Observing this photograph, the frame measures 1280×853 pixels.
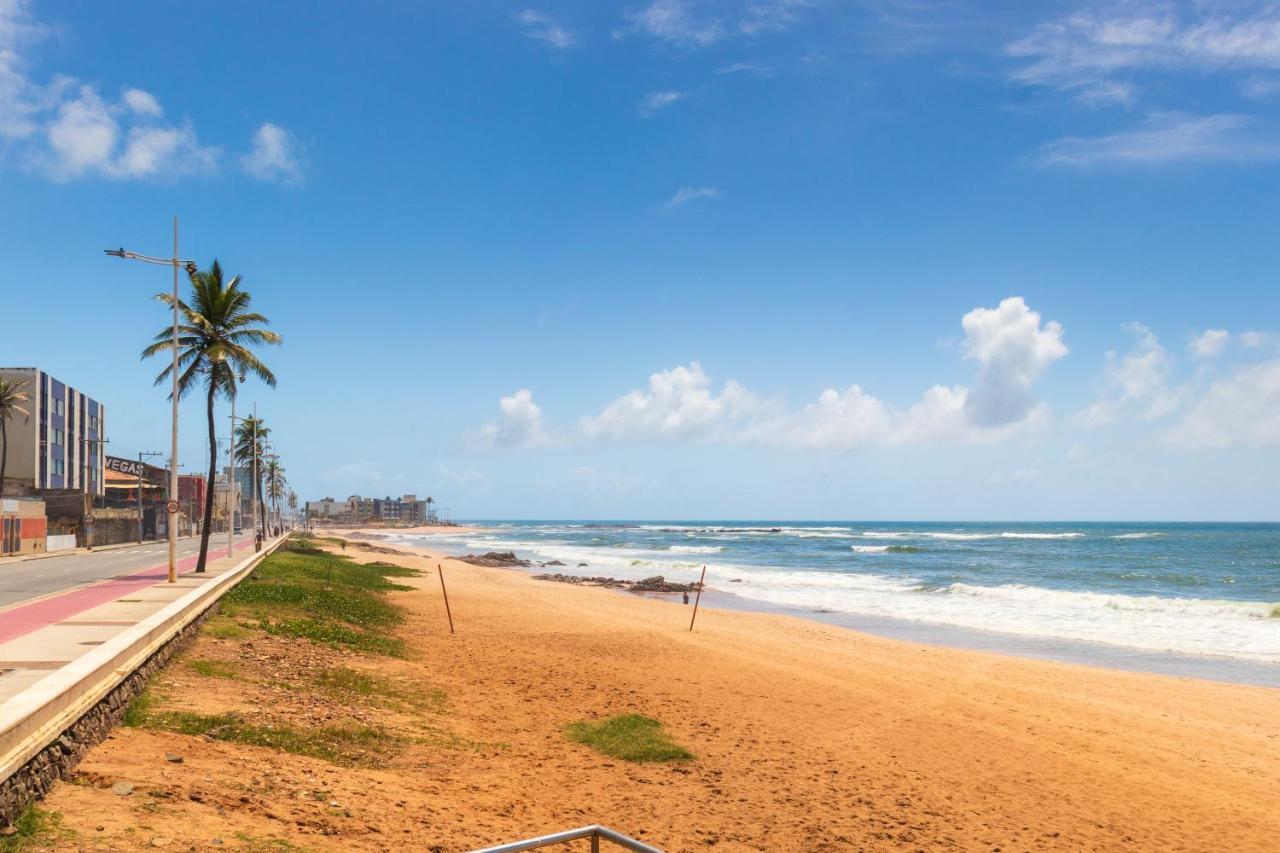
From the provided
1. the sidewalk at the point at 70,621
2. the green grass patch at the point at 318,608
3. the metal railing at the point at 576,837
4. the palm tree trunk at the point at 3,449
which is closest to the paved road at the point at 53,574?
the sidewalk at the point at 70,621

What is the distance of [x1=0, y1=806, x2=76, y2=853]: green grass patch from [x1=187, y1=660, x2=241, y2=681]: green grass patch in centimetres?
747

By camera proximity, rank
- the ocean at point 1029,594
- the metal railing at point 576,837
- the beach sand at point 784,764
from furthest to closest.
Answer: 1. the ocean at point 1029,594
2. the beach sand at point 784,764
3. the metal railing at point 576,837

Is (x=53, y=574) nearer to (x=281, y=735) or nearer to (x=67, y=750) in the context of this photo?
(x=281, y=735)

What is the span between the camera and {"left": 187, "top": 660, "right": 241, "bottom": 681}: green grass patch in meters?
14.5

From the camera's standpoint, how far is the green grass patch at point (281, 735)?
35.7 ft

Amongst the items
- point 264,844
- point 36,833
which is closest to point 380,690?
point 264,844

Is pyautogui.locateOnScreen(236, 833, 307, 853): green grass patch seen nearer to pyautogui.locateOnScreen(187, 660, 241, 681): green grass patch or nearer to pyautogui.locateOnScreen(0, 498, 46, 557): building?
pyautogui.locateOnScreen(187, 660, 241, 681): green grass patch

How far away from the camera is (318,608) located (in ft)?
81.5

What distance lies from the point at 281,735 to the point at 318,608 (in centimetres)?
1426

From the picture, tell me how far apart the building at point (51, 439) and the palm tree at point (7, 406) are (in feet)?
1.77

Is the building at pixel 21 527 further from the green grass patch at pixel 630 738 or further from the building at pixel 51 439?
the green grass patch at pixel 630 738

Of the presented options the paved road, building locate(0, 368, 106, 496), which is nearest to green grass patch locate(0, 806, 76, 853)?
the paved road

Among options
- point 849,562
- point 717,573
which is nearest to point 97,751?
point 717,573

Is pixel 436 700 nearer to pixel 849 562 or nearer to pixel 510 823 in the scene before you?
pixel 510 823
